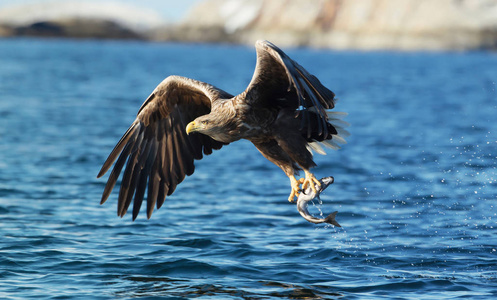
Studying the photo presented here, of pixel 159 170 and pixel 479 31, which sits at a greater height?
pixel 479 31

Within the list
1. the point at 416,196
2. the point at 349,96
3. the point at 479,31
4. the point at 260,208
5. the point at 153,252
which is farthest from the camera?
the point at 479,31

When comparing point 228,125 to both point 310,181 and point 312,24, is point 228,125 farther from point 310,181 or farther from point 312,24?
point 312,24

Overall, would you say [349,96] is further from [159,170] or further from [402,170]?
[159,170]

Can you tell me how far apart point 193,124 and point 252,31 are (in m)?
109

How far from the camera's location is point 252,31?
115188 millimetres

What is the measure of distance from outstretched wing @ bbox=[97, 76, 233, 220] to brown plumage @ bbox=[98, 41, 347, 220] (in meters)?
0.01

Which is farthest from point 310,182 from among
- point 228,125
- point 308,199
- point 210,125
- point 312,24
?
point 312,24

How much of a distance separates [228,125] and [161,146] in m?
1.37

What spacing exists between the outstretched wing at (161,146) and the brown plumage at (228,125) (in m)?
0.01

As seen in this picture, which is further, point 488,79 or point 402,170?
point 488,79

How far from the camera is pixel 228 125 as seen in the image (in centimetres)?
714

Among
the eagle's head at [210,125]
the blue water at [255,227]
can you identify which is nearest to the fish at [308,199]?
the blue water at [255,227]

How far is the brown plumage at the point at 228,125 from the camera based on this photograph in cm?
679

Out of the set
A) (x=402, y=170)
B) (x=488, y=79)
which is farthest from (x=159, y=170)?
(x=488, y=79)
